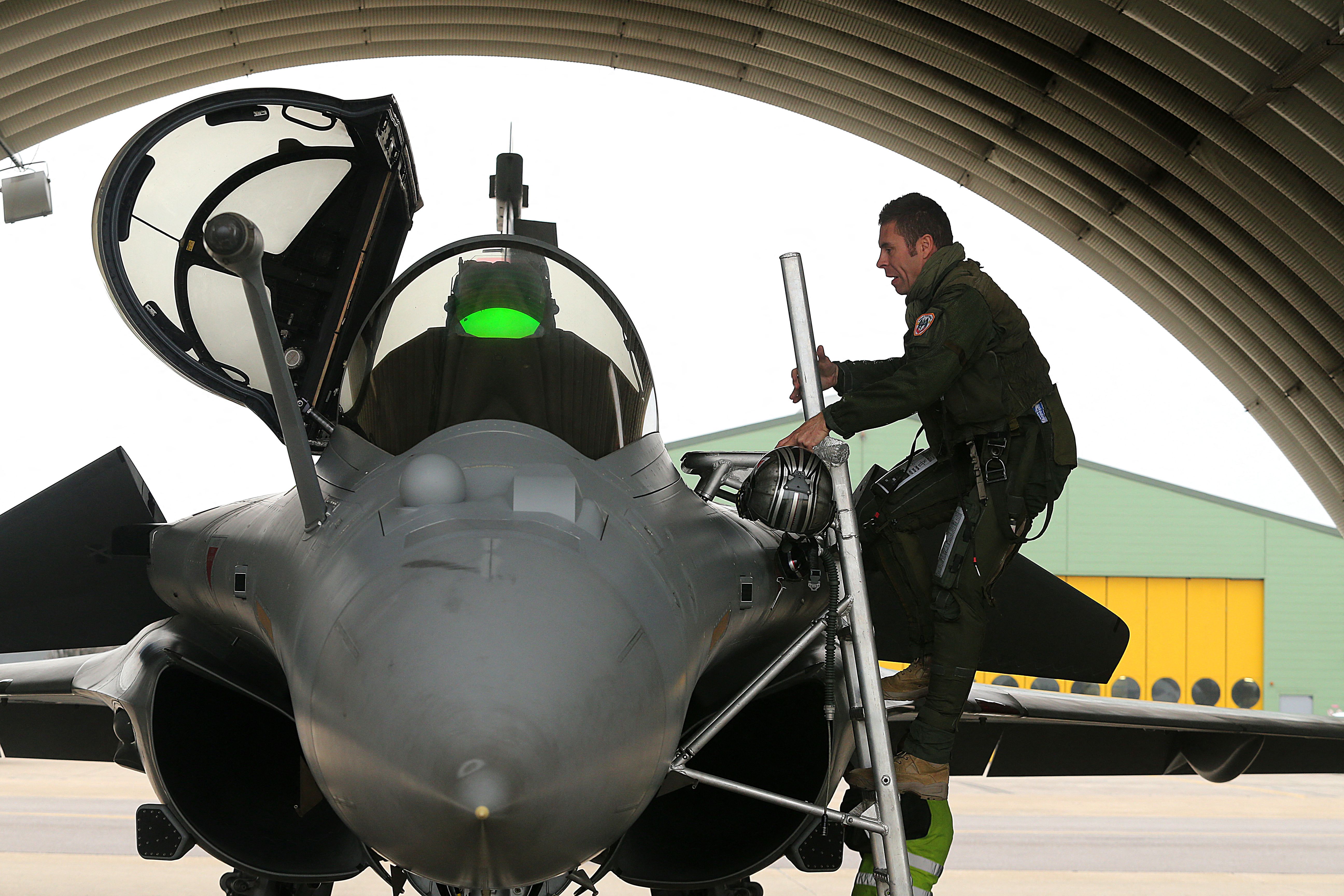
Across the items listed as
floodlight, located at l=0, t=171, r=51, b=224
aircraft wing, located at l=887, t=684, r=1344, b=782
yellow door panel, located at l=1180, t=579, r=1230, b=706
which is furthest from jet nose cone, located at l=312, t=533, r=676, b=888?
yellow door panel, located at l=1180, t=579, r=1230, b=706

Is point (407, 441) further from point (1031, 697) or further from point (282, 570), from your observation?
point (1031, 697)

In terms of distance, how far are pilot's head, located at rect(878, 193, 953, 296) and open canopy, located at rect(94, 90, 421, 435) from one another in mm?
2142

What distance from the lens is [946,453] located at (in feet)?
12.5

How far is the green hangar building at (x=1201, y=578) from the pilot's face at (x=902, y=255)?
2069 centimetres

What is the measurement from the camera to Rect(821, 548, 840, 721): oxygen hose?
3104 millimetres

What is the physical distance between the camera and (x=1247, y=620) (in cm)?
2512

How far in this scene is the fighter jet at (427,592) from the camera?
1.80 meters

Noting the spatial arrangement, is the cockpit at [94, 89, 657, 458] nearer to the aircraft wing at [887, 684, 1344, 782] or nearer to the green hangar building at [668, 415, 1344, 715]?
the aircraft wing at [887, 684, 1344, 782]

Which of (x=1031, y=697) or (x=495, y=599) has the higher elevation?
(x=495, y=599)

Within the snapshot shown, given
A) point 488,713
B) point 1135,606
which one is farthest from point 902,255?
point 1135,606

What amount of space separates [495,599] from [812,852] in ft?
8.13

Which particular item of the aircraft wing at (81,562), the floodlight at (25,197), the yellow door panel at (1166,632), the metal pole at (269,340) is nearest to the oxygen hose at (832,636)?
the metal pole at (269,340)

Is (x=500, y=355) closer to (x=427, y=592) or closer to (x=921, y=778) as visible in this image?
(x=427, y=592)

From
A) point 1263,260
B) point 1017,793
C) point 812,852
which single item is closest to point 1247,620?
point 1017,793
